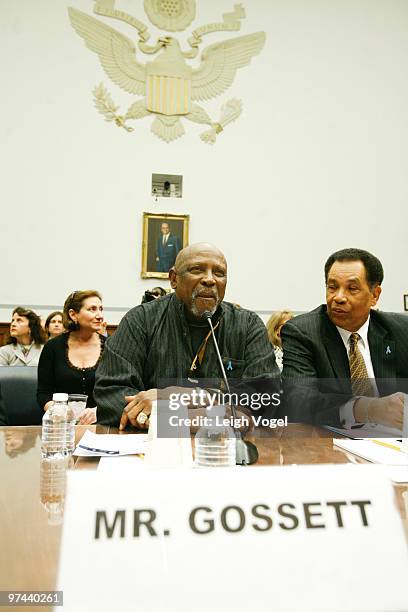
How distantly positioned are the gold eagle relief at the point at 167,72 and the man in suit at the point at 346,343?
210 inches

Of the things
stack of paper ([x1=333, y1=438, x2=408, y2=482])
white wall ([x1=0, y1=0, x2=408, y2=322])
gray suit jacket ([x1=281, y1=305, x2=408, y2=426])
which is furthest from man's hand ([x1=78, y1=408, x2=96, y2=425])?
white wall ([x1=0, y1=0, x2=408, y2=322])

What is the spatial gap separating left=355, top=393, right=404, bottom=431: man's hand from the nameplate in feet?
2.94

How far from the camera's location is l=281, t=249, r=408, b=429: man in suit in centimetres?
186

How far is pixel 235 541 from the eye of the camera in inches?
21.3

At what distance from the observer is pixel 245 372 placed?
1.99 metres

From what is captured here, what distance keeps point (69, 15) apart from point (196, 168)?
104 inches

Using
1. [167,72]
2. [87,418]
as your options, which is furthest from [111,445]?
[167,72]

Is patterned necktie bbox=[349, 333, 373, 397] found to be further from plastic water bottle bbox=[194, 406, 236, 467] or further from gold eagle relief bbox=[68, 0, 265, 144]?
gold eagle relief bbox=[68, 0, 265, 144]

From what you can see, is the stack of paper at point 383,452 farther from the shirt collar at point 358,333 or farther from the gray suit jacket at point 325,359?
the shirt collar at point 358,333

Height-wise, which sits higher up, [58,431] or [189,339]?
[189,339]

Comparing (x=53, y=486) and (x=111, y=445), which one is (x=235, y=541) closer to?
(x=53, y=486)

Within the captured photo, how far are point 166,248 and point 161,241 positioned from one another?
0.39 ft

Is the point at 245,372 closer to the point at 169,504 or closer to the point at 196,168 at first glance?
the point at 169,504

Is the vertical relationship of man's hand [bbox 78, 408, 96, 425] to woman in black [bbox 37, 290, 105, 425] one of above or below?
below
